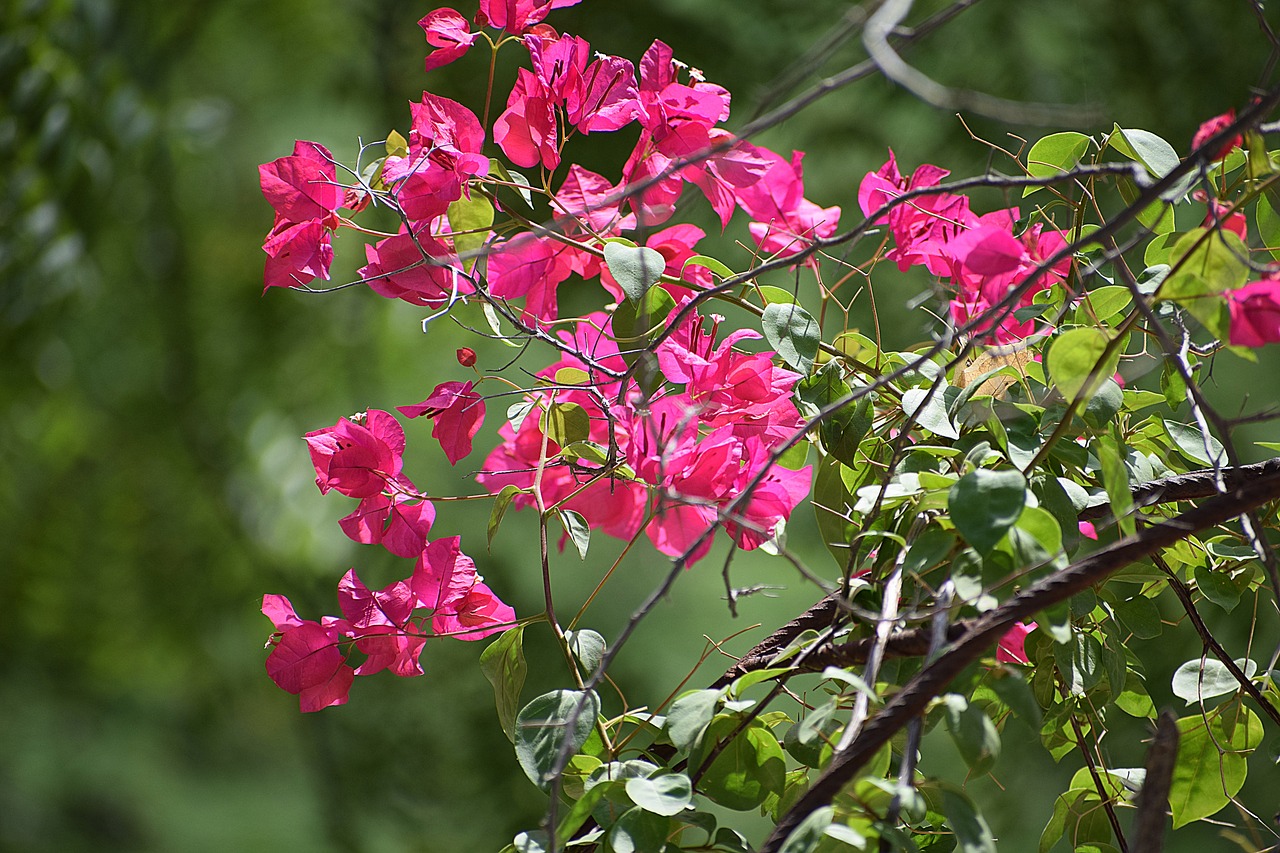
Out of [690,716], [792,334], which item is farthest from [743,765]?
[792,334]

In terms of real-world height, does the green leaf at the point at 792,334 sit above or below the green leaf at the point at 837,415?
above

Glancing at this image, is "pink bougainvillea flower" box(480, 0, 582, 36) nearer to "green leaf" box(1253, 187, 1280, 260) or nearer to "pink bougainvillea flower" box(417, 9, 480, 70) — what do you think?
"pink bougainvillea flower" box(417, 9, 480, 70)

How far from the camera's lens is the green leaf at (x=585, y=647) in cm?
31

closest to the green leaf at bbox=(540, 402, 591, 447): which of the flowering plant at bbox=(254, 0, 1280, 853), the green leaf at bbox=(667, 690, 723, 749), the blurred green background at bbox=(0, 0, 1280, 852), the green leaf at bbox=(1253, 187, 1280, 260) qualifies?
the flowering plant at bbox=(254, 0, 1280, 853)

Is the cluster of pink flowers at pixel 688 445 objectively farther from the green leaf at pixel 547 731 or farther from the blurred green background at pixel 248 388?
the blurred green background at pixel 248 388

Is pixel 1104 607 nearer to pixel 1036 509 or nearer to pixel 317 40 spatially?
pixel 1036 509

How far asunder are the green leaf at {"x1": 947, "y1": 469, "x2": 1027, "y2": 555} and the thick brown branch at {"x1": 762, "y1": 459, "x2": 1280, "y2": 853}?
1cm

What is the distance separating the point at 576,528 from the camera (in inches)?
13.3

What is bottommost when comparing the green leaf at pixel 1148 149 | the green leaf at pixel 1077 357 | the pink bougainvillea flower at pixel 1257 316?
the green leaf at pixel 1077 357

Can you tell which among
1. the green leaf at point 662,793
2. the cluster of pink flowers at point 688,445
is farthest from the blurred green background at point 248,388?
the green leaf at point 662,793

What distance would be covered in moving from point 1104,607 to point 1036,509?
12 cm

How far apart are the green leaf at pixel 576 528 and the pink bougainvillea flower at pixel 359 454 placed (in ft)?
0.19

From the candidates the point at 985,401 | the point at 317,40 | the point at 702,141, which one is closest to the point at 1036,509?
the point at 985,401

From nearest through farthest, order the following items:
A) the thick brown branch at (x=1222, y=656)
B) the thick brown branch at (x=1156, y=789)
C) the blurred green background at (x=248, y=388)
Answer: the thick brown branch at (x=1156, y=789), the thick brown branch at (x=1222, y=656), the blurred green background at (x=248, y=388)
